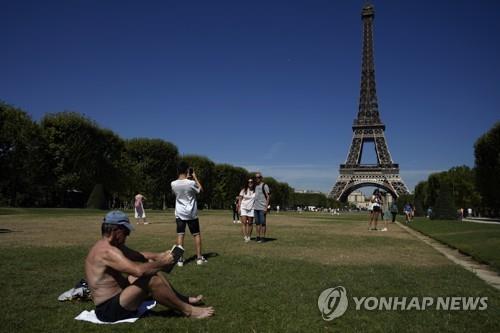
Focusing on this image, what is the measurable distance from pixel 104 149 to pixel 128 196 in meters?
12.1

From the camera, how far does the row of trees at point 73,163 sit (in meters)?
47.7

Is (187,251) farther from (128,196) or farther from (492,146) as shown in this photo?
(128,196)

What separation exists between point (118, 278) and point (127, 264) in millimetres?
403

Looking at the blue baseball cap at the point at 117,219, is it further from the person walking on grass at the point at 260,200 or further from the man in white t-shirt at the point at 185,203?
the person walking on grass at the point at 260,200

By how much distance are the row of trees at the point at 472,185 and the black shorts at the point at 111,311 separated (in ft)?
124

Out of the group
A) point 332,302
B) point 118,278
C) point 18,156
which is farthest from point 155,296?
point 18,156

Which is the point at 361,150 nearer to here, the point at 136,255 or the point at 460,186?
the point at 460,186

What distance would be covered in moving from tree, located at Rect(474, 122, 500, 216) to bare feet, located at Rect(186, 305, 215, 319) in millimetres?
54168

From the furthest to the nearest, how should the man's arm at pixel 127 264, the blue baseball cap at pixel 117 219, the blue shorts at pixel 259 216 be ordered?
the blue shorts at pixel 259 216 < the blue baseball cap at pixel 117 219 < the man's arm at pixel 127 264

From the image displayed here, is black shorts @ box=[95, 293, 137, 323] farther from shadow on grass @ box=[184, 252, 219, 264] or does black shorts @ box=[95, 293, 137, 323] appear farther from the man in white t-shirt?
shadow on grass @ box=[184, 252, 219, 264]

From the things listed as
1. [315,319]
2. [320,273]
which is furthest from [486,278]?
[315,319]

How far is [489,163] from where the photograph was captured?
54688 mm

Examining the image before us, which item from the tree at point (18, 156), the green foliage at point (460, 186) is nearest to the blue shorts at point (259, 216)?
the tree at point (18, 156)

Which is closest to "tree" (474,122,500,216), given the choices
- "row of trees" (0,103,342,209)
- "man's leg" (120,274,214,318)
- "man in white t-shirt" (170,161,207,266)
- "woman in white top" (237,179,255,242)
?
"row of trees" (0,103,342,209)
